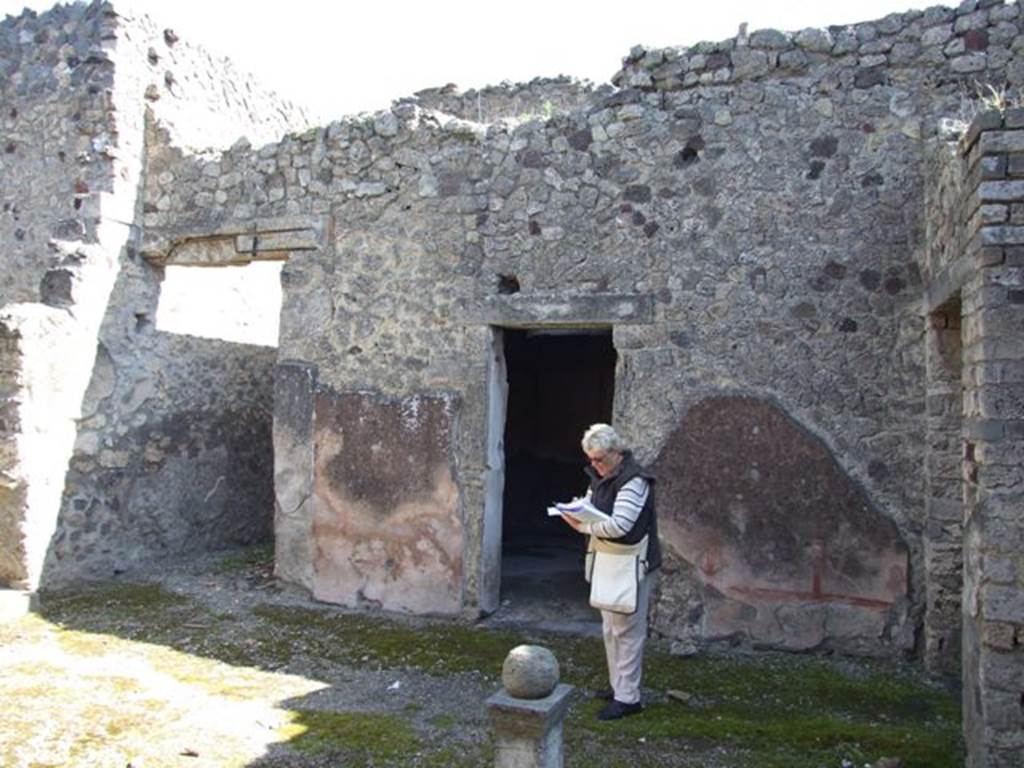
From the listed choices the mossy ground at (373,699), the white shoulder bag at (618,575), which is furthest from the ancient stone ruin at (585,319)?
the white shoulder bag at (618,575)

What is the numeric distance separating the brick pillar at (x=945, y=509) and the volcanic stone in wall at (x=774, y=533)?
0.21m

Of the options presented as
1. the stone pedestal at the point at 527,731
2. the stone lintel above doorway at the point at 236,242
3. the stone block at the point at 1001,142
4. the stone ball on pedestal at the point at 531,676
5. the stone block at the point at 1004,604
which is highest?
the stone lintel above doorway at the point at 236,242

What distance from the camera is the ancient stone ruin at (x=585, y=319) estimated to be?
17.4ft

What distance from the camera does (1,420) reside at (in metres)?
6.84

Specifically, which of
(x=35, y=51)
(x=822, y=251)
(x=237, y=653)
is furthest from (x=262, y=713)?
(x=35, y=51)

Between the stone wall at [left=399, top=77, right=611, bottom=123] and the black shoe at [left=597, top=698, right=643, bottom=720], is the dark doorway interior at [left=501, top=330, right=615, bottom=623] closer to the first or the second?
the stone wall at [left=399, top=77, right=611, bottom=123]

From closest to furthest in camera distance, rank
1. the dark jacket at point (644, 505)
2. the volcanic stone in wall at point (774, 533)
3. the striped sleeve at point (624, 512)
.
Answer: the striped sleeve at point (624, 512) → the dark jacket at point (644, 505) → the volcanic stone in wall at point (774, 533)

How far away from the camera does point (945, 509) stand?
5.29m

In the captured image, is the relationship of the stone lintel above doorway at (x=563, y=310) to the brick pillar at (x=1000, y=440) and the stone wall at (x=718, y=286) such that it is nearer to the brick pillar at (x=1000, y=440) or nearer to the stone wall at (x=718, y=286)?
the stone wall at (x=718, y=286)

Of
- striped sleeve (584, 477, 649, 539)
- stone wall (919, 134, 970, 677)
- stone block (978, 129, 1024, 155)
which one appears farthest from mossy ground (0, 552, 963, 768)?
stone block (978, 129, 1024, 155)

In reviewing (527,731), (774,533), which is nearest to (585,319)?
(774,533)

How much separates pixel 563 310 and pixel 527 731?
11.2 ft

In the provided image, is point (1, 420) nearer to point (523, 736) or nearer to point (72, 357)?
point (72, 357)

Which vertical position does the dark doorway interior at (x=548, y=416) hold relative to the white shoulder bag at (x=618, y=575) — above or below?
above
